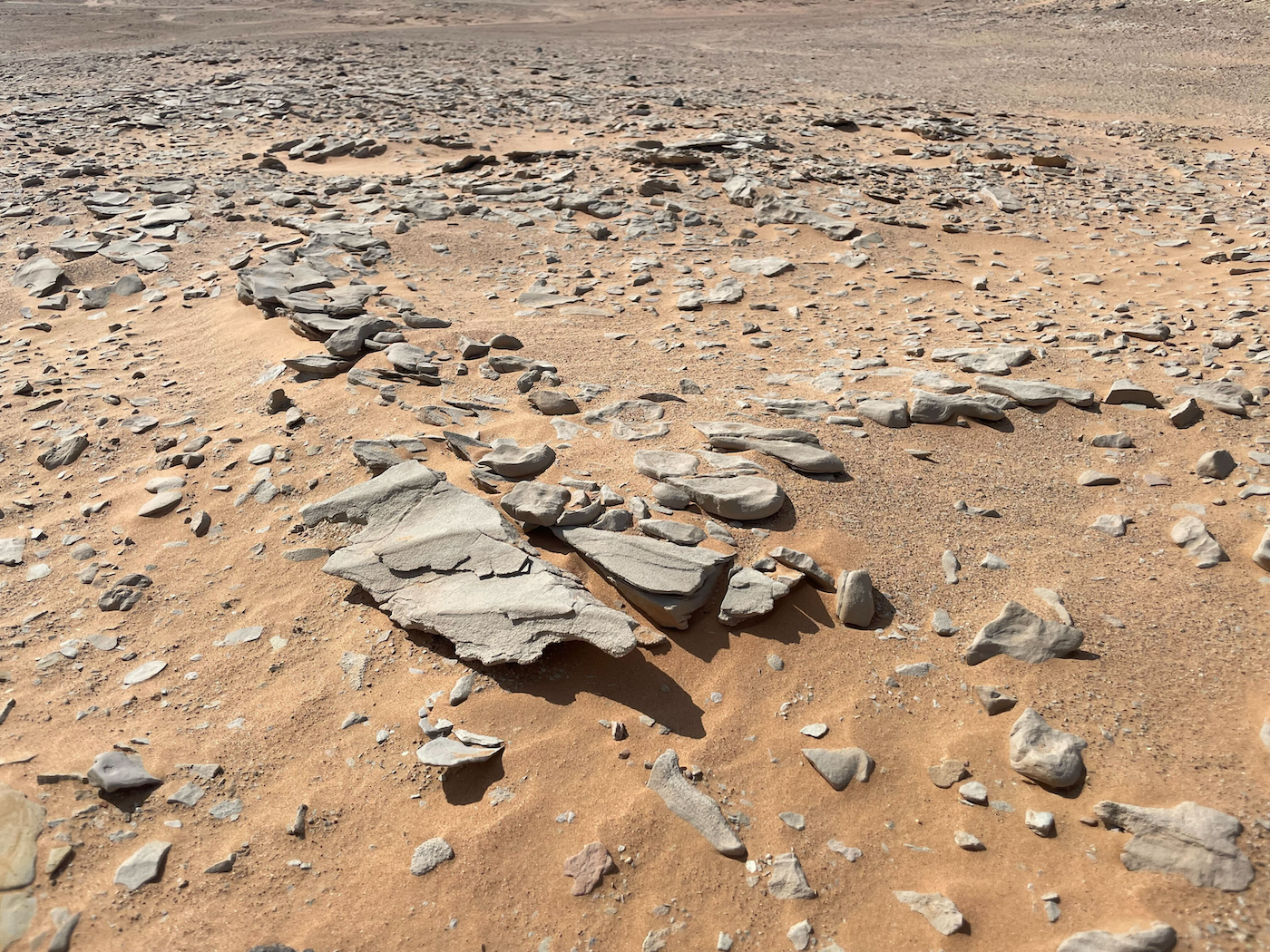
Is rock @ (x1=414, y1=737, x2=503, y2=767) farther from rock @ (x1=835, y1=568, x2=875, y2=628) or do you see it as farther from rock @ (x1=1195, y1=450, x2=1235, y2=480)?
rock @ (x1=1195, y1=450, x2=1235, y2=480)

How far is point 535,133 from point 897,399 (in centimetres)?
793

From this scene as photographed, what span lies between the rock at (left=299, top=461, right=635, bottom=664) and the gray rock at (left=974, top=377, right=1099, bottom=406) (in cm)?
247

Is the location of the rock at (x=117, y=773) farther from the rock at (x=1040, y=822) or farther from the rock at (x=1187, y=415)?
the rock at (x=1187, y=415)

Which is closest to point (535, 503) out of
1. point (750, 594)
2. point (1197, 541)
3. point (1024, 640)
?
point (750, 594)

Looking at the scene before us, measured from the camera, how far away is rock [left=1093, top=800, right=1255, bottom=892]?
2.11m

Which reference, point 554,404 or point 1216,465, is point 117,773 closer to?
point 554,404

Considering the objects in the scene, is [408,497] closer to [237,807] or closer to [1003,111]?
[237,807]

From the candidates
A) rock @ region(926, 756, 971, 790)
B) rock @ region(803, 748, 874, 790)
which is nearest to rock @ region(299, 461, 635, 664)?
rock @ region(803, 748, 874, 790)

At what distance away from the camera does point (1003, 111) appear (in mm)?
11727

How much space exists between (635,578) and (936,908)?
4.44 feet

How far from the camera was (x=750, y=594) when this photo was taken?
2.93 m

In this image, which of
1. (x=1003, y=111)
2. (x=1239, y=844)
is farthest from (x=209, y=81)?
(x=1239, y=844)

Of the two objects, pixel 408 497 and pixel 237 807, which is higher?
pixel 408 497

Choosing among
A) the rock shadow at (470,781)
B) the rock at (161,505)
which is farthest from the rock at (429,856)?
the rock at (161,505)
